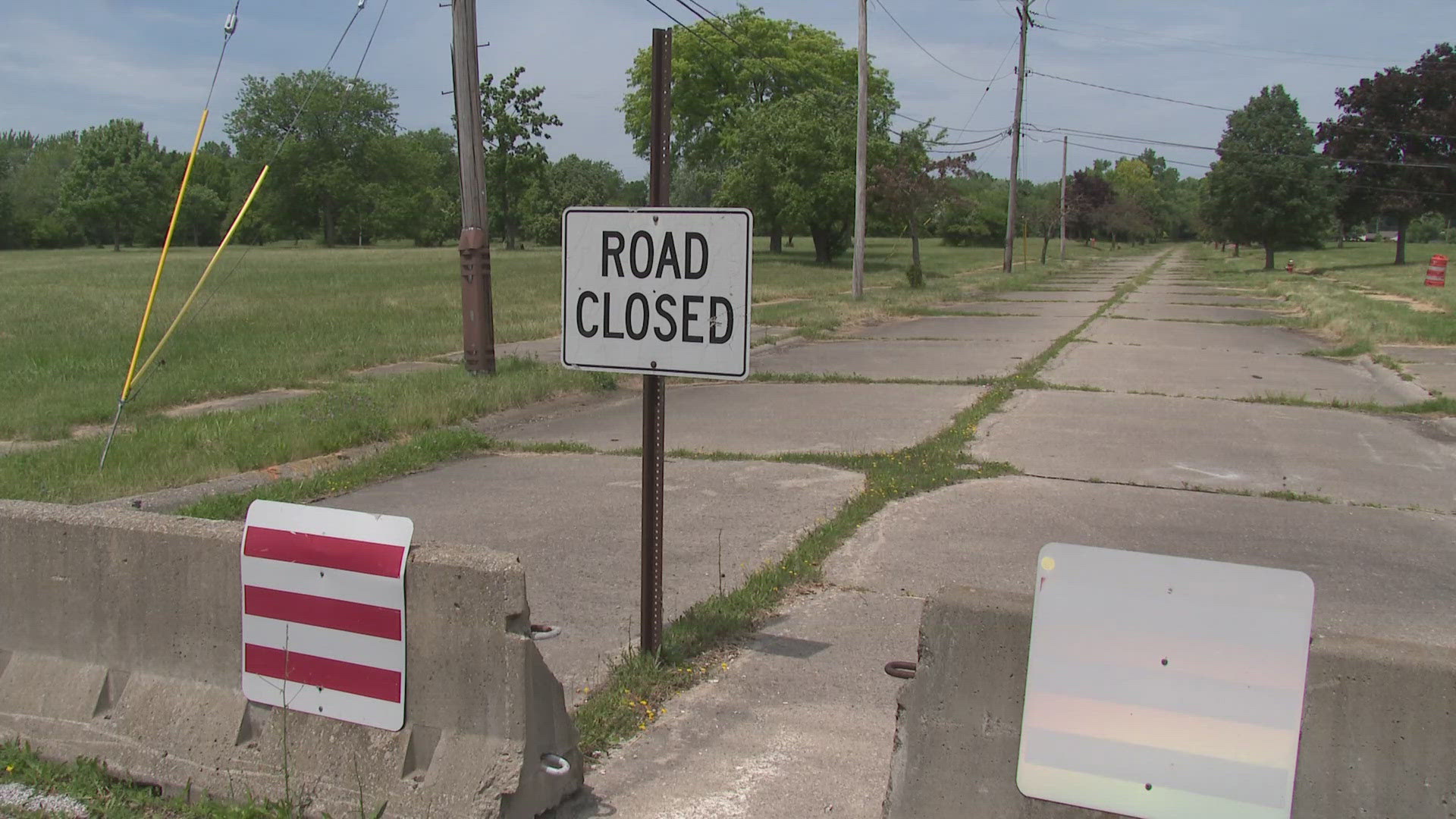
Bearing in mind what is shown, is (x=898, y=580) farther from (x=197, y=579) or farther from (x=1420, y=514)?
(x=1420, y=514)

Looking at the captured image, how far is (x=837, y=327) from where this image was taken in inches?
885

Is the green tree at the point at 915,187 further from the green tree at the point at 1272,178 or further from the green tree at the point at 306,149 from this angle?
the green tree at the point at 306,149

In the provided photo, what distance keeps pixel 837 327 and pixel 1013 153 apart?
2779 cm

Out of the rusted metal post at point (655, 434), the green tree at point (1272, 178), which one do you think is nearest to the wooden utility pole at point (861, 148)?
the rusted metal post at point (655, 434)

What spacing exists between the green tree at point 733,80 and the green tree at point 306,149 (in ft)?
143

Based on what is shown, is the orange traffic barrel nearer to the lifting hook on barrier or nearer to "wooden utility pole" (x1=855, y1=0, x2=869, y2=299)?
"wooden utility pole" (x1=855, y1=0, x2=869, y2=299)

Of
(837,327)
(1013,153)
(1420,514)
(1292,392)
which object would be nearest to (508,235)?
(1013,153)

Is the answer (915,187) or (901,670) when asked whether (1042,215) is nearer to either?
(915,187)

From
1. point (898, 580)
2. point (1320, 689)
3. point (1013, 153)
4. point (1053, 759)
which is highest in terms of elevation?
point (1013, 153)

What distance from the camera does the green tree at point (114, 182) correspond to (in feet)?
298

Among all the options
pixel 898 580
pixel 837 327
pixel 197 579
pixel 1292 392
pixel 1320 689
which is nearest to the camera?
pixel 1320 689

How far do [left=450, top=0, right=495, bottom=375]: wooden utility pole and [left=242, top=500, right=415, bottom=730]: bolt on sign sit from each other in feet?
29.2

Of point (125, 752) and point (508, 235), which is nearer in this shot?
point (125, 752)

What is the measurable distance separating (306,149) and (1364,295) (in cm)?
8735
